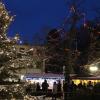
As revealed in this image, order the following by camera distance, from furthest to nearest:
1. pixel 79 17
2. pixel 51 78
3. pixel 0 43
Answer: pixel 79 17, pixel 51 78, pixel 0 43

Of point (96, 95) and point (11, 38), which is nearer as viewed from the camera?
point (11, 38)

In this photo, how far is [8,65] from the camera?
1538cm

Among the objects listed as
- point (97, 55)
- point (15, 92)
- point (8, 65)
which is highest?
point (97, 55)

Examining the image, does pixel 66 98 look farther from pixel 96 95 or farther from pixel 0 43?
pixel 0 43

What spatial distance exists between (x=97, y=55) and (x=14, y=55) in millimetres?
32954

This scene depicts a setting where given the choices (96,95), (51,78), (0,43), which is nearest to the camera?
(0,43)

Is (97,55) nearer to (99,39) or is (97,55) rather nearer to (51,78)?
(99,39)

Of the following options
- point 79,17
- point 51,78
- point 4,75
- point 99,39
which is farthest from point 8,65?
point 99,39

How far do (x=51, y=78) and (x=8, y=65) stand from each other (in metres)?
23.0

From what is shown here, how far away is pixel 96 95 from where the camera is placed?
2303cm

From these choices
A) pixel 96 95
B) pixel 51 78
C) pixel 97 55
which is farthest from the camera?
pixel 97 55

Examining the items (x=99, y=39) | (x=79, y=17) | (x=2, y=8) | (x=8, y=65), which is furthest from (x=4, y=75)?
(x=99, y=39)

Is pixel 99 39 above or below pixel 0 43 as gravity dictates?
above

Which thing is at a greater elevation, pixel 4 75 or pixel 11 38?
pixel 11 38
